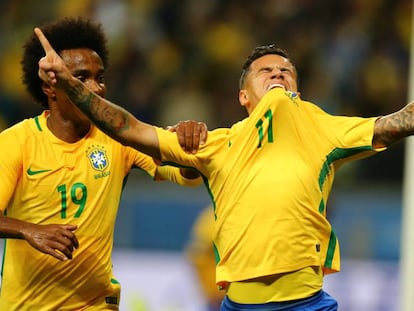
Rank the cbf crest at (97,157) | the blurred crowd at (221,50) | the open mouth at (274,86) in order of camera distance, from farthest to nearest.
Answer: the blurred crowd at (221,50)
the cbf crest at (97,157)
the open mouth at (274,86)

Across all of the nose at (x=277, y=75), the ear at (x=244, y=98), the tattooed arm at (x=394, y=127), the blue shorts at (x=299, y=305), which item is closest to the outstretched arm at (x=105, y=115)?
the ear at (x=244, y=98)

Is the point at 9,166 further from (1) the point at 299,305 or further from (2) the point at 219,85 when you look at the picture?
(2) the point at 219,85

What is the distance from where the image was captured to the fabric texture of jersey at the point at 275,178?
488cm

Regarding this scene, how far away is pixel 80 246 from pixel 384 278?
485cm

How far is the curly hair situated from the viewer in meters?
5.66

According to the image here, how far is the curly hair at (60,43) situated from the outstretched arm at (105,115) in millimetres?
704

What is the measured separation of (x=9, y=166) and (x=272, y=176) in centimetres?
129

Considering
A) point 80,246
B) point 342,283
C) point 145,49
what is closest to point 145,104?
point 145,49

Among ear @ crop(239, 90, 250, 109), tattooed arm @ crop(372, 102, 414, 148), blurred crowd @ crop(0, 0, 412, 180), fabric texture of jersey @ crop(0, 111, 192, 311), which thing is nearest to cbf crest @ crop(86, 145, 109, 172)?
fabric texture of jersey @ crop(0, 111, 192, 311)

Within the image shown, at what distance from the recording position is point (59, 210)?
549 cm

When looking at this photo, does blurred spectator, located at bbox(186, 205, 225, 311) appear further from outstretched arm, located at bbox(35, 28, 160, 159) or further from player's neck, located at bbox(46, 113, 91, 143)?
outstretched arm, located at bbox(35, 28, 160, 159)

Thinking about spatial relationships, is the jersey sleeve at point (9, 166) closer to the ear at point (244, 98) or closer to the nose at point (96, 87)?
the nose at point (96, 87)

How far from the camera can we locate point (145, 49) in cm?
1309

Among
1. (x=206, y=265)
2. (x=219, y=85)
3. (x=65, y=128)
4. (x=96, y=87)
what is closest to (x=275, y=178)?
(x=96, y=87)
